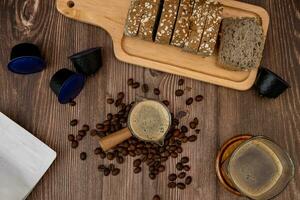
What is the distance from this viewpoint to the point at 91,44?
6.52ft

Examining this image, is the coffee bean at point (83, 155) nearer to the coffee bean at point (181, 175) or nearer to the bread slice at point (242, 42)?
the coffee bean at point (181, 175)

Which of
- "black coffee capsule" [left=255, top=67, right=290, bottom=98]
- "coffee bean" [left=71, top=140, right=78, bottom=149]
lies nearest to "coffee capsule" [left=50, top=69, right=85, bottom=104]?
"coffee bean" [left=71, top=140, right=78, bottom=149]

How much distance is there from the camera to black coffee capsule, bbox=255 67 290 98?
6.19ft

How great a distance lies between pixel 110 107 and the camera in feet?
6.49

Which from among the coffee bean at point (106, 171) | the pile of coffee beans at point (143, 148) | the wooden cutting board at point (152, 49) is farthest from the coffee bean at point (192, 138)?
the coffee bean at point (106, 171)

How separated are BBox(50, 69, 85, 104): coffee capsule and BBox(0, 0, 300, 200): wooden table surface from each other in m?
0.06

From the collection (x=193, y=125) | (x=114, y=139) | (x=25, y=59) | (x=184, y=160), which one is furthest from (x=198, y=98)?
(x=25, y=59)

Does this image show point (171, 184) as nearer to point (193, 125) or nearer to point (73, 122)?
point (193, 125)

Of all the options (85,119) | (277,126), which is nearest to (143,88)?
(85,119)

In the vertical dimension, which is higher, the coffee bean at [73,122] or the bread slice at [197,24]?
the bread slice at [197,24]

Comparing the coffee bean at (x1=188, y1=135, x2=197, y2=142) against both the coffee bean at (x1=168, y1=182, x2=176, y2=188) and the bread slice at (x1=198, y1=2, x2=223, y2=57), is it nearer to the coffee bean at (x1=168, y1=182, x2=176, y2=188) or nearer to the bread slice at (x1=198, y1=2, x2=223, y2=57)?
the coffee bean at (x1=168, y1=182, x2=176, y2=188)

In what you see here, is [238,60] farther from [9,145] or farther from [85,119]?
[9,145]

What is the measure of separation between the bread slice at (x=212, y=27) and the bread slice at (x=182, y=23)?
7 centimetres

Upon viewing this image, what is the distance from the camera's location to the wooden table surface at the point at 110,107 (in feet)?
6.42
